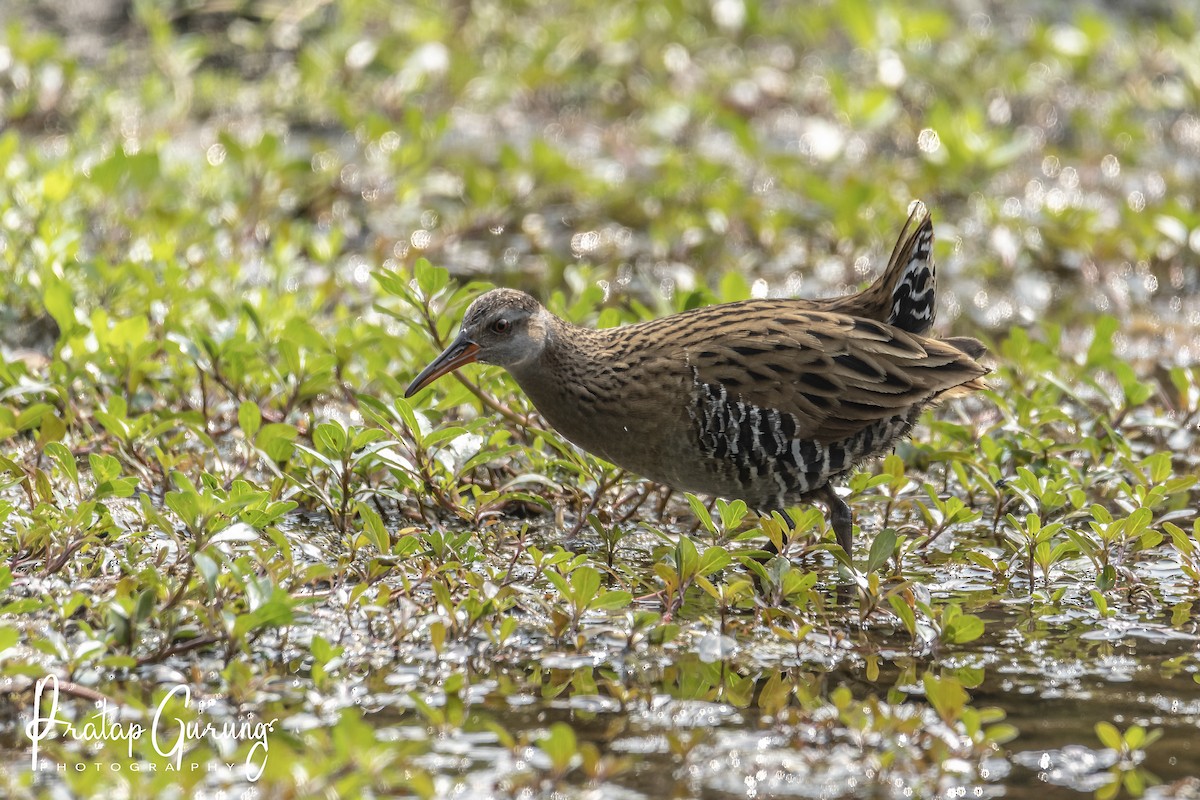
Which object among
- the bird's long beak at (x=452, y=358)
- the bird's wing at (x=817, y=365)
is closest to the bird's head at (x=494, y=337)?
the bird's long beak at (x=452, y=358)

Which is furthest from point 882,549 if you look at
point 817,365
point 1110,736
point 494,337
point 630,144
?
point 630,144

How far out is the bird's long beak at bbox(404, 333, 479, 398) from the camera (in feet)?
15.5

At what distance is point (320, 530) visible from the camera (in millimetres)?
4590

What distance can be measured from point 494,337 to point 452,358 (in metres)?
0.15

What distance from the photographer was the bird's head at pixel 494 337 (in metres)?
4.73

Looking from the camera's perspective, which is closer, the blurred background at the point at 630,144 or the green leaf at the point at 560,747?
Answer: the green leaf at the point at 560,747

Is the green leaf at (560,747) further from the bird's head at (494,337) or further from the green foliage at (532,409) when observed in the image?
the bird's head at (494,337)

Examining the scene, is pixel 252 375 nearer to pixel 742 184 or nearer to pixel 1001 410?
pixel 1001 410

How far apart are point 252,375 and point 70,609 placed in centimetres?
155

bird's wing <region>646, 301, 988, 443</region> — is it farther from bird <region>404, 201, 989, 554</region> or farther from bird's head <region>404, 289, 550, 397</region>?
bird's head <region>404, 289, 550, 397</region>

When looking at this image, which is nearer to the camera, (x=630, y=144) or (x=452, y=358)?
(x=452, y=358)

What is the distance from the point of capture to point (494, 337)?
15.6 feet

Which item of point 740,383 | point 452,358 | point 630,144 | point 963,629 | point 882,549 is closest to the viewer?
point 963,629

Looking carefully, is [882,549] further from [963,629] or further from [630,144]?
[630,144]
